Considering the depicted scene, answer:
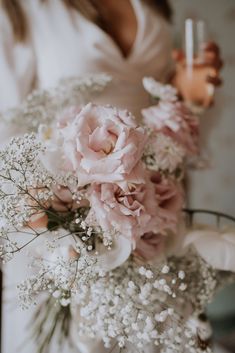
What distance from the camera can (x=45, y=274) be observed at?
0.49m

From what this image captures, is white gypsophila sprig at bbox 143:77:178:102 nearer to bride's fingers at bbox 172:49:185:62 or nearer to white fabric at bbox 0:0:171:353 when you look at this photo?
white fabric at bbox 0:0:171:353

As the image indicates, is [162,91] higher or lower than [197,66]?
higher

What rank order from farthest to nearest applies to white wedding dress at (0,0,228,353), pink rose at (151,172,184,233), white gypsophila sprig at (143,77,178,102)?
white wedding dress at (0,0,228,353) < white gypsophila sprig at (143,77,178,102) < pink rose at (151,172,184,233)

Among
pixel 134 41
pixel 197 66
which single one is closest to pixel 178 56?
pixel 197 66

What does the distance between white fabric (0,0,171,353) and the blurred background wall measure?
2.69 ft

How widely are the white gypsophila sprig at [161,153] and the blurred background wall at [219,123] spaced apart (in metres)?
1.24

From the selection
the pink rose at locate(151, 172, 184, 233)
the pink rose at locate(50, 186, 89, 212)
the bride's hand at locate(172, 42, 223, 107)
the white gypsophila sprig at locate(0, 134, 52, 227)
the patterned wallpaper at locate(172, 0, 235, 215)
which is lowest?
the patterned wallpaper at locate(172, 0, 235, 215)

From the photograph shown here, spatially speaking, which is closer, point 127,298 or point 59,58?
point 127,298

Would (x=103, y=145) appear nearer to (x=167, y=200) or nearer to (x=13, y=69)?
(x=167, y=200)

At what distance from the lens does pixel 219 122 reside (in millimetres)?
1885

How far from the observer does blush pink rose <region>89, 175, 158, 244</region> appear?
47cm

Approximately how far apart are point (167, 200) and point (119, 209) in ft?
0.36

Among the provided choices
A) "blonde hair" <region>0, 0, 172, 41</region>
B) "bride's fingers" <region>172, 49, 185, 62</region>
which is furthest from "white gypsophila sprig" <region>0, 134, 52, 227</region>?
"bride's fingers" <region>172, 49, 185, 62</region>

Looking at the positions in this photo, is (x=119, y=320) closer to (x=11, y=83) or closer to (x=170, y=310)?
(x=170, y=310)
